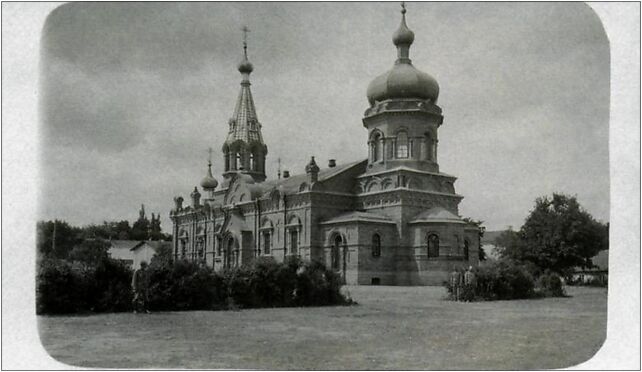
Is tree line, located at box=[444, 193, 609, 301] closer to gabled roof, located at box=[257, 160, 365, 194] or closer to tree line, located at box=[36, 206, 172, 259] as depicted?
tree line, located at box=[36, 206, 172, 259]

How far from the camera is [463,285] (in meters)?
19.7

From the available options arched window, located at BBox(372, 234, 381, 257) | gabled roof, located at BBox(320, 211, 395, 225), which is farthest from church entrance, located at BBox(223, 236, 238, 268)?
arched window, located at BBox(372, 234, 381, 257)

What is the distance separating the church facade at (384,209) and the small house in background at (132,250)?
25.0 feet

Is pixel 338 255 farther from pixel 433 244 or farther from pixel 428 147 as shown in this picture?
pixel 428 147

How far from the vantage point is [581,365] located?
10656 millimetres

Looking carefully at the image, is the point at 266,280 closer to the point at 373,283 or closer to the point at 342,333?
the point at 342,333

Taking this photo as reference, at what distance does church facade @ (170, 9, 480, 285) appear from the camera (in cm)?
3158

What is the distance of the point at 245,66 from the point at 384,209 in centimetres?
2035

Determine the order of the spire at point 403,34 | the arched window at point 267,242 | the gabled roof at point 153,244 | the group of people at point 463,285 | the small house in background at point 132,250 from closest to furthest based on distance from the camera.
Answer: the spire at point 403,34 < the small house in background at point 132,250 < the gabled roof at point 153,244 < the group of people at point 463,285 < the arched window at point 267,242

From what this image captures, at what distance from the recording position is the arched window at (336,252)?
108ft

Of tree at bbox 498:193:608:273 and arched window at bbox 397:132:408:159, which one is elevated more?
arched window at bbox 397:132:408:159

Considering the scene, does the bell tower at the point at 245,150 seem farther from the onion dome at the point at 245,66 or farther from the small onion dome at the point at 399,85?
the onion dome at the point at 245,66

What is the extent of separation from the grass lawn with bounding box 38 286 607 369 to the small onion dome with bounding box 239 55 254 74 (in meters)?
5.22

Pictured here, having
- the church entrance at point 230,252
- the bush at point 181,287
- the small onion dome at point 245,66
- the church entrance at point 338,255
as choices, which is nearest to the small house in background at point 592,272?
Result: the church entrance at point 338,255
